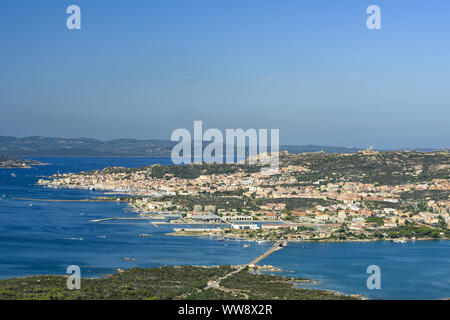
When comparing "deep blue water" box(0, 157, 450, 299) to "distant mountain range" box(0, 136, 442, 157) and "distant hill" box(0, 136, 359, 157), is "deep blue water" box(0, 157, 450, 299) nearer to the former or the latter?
"distant mountain range" box(0, 136, 442, 157)

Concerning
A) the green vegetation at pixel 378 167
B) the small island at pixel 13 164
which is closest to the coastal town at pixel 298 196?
the green vegetation at pixel 378 167

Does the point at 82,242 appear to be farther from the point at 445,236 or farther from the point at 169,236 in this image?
the point at 445,236

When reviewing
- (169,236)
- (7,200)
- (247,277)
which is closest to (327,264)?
(247,277)

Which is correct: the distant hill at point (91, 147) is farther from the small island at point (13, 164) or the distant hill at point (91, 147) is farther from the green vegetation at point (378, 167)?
the green vegetation at point (378, 167)

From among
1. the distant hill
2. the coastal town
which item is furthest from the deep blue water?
the distant hill

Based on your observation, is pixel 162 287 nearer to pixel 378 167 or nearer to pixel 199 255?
pixel 199 255

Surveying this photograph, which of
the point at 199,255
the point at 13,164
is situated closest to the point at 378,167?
the point at 199,255
